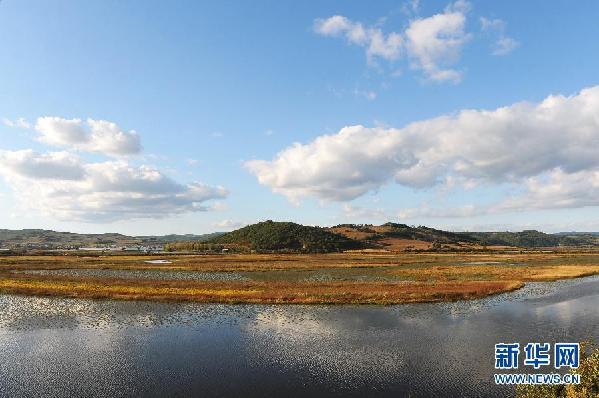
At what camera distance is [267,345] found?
1668 inches

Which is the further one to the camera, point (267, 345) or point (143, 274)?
point (143, 274)

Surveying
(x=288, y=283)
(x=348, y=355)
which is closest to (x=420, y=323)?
(x=348, y=355)

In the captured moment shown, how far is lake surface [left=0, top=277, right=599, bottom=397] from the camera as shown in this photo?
3186 centimetres

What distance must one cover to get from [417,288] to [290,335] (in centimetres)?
3930

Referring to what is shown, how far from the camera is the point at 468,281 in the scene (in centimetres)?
8950

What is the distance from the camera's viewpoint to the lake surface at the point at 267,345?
3186 cm

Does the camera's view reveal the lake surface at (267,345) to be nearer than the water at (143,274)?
Yes

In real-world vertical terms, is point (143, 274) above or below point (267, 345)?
above

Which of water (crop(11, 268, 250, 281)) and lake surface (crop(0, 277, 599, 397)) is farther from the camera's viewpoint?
water (crop(11, 268, 250, 281))

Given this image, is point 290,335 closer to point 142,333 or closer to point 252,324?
point 252,324

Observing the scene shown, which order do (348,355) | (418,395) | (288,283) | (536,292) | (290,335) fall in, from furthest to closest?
(288,283) → (536,292) → (290,335) → (348,355) → (418,395)

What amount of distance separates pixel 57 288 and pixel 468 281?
82.5 metres

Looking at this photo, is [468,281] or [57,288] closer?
[57,288]

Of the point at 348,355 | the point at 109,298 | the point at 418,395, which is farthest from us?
the point at 109,298
